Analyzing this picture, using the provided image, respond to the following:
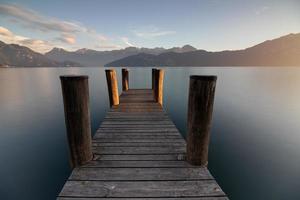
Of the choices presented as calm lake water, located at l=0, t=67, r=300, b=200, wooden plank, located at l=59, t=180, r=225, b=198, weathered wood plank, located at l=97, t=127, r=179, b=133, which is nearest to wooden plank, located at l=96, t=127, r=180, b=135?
weathered wood plank, located at l=97, t=127, r=179, b=133

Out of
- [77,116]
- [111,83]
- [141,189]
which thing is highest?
[111,83]

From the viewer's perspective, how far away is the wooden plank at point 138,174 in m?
2.76

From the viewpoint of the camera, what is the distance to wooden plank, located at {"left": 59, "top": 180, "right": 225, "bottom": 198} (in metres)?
2.44

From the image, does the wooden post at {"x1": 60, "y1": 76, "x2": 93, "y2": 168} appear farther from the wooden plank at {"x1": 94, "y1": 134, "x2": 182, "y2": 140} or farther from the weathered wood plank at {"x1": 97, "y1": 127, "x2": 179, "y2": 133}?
the weathered wood plank at {"x1": 97, "y1": 127, "x2": 179, "y2": 133}

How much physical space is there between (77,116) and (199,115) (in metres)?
2.15

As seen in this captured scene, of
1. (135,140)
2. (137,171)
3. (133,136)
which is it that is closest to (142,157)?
(137,171)

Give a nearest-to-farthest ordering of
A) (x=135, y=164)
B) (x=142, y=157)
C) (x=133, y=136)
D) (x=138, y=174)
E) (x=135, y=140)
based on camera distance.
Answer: (x=138, y=174)
(x=135, y=164)
(x=142, y=157)
(x=135, y=140)
(x=133, y=136)

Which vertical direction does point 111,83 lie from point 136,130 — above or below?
above

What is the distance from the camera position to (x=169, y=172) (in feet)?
9.59

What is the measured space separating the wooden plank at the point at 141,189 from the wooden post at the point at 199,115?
0.52m

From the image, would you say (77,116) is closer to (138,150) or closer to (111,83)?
(138,150)

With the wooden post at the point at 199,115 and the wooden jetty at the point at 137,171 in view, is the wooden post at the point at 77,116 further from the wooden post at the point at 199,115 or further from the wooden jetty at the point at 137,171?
the wooden post at the point at 199,115

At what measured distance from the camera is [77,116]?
2916mm

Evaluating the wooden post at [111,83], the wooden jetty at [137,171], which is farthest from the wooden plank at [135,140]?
the wooden post at [111,83]
